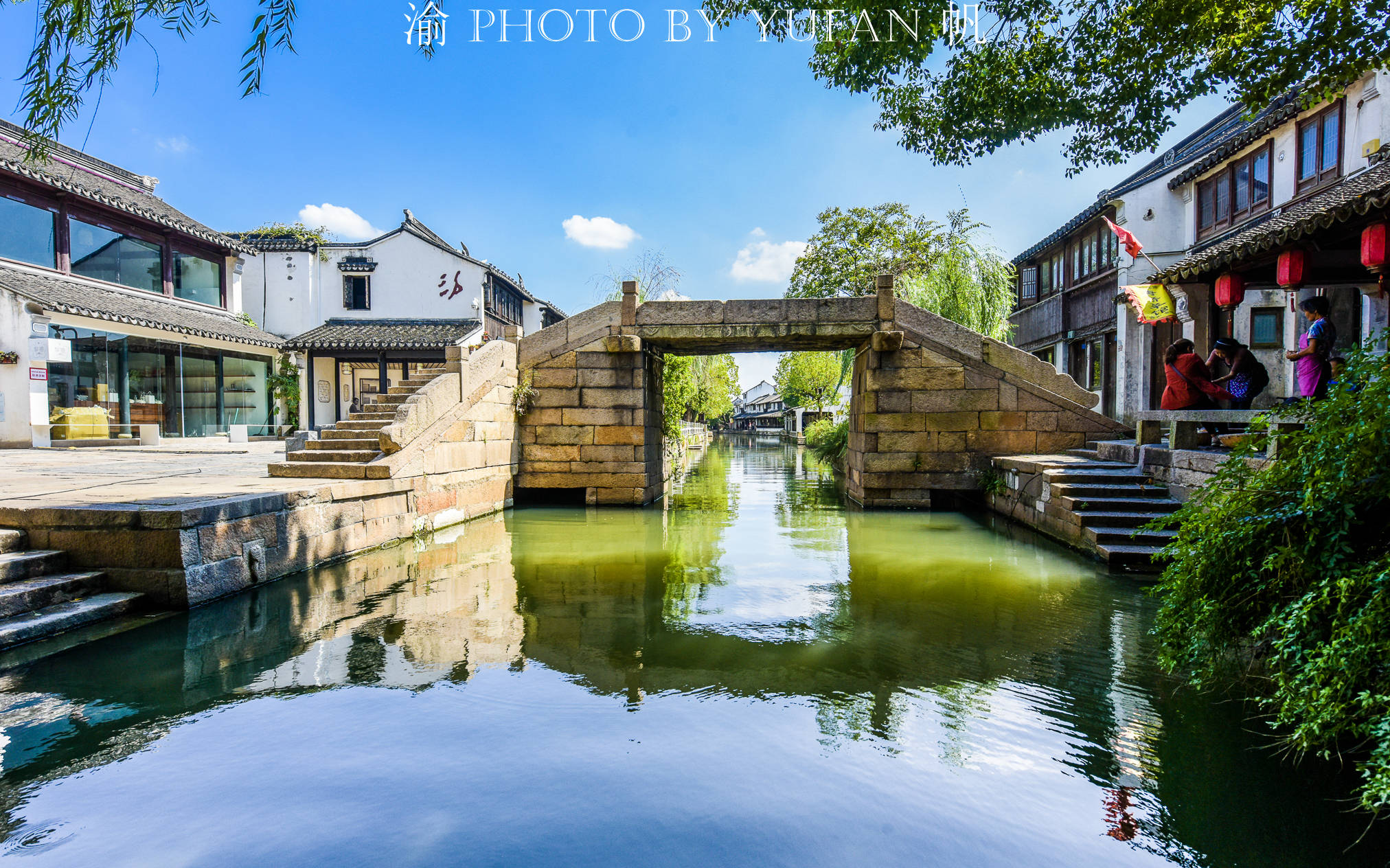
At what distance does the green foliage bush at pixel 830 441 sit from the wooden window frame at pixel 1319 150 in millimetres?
8064

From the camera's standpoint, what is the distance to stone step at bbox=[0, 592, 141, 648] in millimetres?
3966

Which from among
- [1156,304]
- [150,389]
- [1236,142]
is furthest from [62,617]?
[1236,142]

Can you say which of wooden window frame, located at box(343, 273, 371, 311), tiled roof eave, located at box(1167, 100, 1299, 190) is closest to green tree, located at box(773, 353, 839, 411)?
tiled roof eave, located at box(1167, 100, 1299, 190)

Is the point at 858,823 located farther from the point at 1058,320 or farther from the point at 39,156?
the point at 1058,320

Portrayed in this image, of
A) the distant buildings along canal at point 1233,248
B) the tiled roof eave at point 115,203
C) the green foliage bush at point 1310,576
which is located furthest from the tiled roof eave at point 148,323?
the distant buildings along canal at point 1233,248

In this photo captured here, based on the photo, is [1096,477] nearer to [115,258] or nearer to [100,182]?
[115,258]

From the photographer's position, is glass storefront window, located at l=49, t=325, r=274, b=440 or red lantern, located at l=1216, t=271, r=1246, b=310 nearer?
red lantern, located at l=1216, t=271, r=1246, b=310

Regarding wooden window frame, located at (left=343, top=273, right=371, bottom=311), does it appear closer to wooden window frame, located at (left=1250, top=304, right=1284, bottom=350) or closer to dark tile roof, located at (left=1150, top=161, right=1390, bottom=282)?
dark tile roof, located at (left=1150, top=161, right=1390, bottom=282)

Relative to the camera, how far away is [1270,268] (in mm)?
7301

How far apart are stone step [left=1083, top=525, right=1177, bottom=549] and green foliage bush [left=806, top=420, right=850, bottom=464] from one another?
7414 millimetres

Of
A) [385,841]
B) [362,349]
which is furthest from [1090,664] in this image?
[362,349]

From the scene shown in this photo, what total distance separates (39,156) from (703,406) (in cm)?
2156

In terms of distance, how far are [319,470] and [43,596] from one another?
11.0ft

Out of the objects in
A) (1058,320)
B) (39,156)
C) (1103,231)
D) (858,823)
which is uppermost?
(1103,231)
